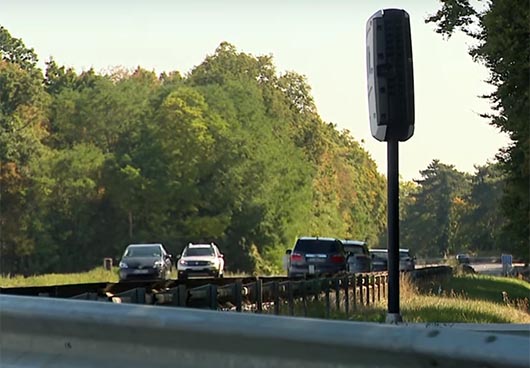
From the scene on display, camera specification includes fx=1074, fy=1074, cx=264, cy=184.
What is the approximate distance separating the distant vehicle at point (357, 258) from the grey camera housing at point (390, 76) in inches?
1178

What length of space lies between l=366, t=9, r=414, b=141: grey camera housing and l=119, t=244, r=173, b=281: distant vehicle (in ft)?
103

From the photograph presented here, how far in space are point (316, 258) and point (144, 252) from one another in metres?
8.25

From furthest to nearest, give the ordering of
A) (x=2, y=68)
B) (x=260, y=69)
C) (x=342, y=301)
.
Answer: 1. (x=260, y=69)
2. (x=2, y=68)
3. (x=342, y=301)

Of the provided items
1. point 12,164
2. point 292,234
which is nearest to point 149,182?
point 12,164

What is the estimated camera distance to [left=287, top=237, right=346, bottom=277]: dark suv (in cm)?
3659

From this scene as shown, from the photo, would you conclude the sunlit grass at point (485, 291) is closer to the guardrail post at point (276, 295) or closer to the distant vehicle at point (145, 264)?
the distant vehicle at point (145, 264)

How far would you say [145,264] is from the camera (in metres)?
40.6

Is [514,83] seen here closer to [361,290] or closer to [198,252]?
[361,290]

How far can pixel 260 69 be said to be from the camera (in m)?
102

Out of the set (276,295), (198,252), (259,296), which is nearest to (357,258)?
(198,252)

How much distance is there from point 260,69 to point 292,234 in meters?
22.6

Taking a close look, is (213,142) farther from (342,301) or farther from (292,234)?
(342,301)

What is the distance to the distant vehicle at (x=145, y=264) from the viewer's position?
4025 cm

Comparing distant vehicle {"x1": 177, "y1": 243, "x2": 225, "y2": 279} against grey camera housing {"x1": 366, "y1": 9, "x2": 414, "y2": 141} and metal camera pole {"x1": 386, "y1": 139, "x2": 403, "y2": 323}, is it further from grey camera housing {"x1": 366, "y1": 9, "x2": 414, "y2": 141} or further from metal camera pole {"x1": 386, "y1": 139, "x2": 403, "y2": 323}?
grey camera housing {"x1": 366, "y1": 9, "x2": 414, "y2": 141}
